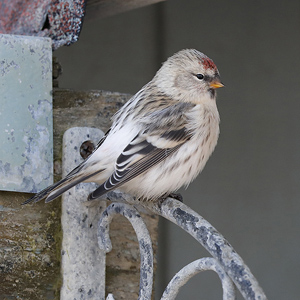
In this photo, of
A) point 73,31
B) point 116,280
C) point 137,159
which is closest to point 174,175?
point 137,159

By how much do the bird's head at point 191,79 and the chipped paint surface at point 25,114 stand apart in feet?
1.30

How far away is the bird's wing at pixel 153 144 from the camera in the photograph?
5.87 feet

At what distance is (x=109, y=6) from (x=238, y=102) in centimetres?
195

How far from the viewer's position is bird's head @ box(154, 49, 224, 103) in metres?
2.09

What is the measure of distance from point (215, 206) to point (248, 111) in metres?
0.61

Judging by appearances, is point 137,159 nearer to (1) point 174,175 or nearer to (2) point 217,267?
(1) point 174,175

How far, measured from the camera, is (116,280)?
2.02 m

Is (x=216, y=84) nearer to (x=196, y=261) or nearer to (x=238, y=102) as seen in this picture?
(x=196, y=261)

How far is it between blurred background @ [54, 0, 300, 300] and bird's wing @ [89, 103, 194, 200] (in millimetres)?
2060

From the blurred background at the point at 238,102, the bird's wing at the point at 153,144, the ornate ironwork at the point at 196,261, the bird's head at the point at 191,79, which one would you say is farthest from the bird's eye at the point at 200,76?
the blurred background at the point at 238,102

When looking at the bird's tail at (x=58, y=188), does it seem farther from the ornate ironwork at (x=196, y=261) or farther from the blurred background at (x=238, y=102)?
the blurred background at (x=238, y=102)

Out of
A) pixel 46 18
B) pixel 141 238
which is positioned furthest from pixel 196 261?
pixel 46 18

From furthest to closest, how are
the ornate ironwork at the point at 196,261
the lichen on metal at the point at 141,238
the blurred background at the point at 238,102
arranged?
the blurred background at the point at 238,102
the lichen on metal at the point at 141,238
the ornate ironwork at the point at 196,261

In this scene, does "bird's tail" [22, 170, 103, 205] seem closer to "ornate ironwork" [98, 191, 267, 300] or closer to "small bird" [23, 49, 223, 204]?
"small bird" [23, 49, 223, 204]
